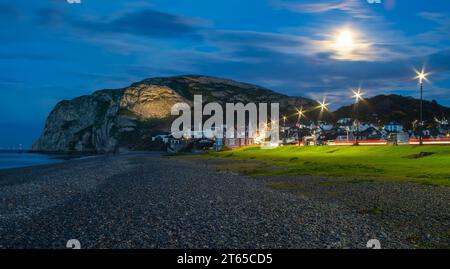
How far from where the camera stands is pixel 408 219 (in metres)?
18.6

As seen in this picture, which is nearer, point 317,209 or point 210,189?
point 317,209

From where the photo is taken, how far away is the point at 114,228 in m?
17.4

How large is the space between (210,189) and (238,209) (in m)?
10.1

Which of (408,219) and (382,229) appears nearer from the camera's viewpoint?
(382,229)

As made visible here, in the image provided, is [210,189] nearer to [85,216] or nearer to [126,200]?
[126,200]
